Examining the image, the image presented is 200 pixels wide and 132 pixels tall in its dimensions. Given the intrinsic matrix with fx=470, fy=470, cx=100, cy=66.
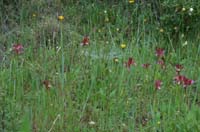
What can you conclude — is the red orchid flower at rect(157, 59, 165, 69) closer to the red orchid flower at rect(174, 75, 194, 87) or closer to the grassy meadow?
the grassy meadow

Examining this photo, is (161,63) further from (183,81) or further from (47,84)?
(47,84)

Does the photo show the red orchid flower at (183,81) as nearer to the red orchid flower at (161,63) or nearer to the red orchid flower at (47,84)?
the red orchid flower at (161,63)

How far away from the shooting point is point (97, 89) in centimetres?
329

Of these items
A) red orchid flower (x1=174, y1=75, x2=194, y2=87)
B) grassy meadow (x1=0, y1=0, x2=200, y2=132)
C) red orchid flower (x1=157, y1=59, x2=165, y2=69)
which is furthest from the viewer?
red orchid flower (x1=157, y1=59, x2=165, y2=69)

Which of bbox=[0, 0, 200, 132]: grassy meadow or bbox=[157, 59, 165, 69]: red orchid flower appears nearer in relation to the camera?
bbox=[0, 0, 200, 132]: grassy meadow

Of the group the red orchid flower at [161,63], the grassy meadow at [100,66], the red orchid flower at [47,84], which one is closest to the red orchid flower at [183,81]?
the grassy meadow at [100,66]

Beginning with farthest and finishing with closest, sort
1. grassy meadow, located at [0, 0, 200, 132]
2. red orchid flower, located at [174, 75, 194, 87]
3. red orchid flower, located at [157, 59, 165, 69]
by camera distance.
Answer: red orchid flower, located at [157, 59, 165, 69] < red orchid flower, located at [174, 75, 194, 87] < grassy meadow, located at [0, 0, 200, 132]

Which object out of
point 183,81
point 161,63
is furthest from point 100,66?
point 183,81

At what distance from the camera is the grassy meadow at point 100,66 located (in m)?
2.85

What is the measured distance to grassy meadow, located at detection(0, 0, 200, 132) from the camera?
112 inches

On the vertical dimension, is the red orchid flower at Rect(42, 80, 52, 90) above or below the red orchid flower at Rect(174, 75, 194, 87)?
below

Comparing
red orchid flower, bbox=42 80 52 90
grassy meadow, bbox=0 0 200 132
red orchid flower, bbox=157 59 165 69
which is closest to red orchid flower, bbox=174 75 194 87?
grassy meadow, bbox=0 0 200 132

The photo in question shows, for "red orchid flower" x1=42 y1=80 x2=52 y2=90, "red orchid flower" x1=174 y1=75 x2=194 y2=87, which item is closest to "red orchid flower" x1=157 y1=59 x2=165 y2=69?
"red orchid flower" x1=174 y1=75 x2=194 y2=87

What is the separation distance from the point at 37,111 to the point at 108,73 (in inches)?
31.1
